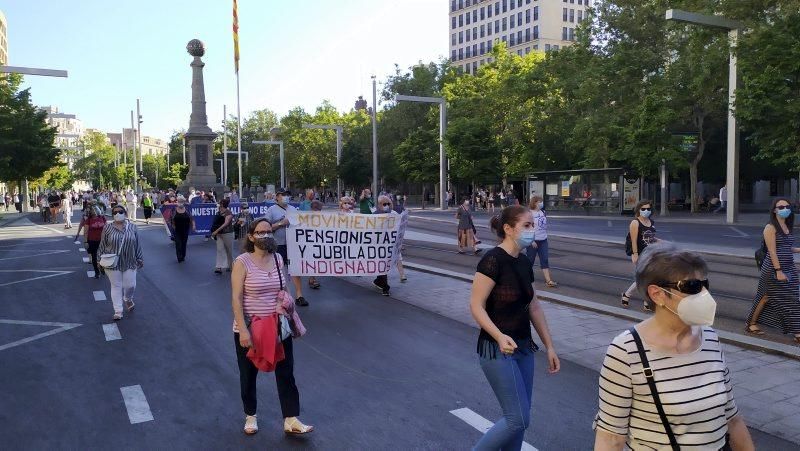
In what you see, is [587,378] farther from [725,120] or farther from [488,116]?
[488,116]

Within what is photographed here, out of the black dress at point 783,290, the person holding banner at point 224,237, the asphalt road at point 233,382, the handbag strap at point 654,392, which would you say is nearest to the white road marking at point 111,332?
the asphalt road at point 233,382

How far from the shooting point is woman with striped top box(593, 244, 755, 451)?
224 cm

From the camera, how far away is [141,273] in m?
14.2

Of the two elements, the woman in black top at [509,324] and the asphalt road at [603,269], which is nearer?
the woman in black top at [509,324]

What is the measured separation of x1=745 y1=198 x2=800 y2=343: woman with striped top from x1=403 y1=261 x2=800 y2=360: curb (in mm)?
382

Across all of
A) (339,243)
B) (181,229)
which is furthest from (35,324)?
(181,229)

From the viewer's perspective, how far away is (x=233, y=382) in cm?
635

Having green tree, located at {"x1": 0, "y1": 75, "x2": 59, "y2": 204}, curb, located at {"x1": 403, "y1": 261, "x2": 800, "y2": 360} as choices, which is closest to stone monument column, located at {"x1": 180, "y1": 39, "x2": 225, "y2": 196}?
green tree, located at {"x1": 0, "y1": 75, "x2": 59, "y2": 204}

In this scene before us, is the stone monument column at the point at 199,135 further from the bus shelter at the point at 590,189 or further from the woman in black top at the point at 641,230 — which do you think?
the woman in black top at the point at 641,230

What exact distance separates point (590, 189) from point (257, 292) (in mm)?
36295

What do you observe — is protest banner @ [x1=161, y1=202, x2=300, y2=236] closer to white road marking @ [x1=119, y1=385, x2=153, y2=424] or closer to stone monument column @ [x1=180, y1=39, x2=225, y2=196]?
white road marking @ [x1=119, y1=385, x2=153, y2=424]

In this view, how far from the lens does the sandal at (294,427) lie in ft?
16.3

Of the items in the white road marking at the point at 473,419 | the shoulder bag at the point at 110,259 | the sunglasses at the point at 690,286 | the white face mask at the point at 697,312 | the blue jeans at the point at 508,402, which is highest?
the sunglasses at the point at 690,286

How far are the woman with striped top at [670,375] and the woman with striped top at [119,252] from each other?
8.49m
